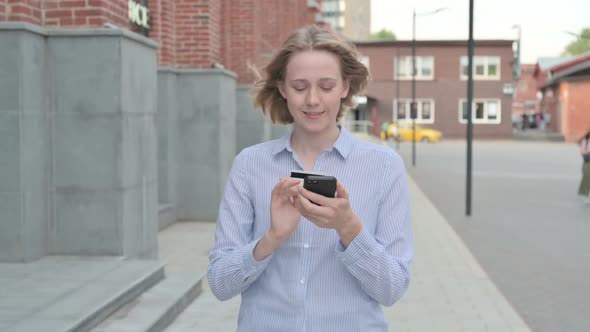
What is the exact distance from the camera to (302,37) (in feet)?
7.68

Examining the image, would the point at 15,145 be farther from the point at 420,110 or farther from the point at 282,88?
the point at 420,110

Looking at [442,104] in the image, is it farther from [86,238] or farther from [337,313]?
[337,313]

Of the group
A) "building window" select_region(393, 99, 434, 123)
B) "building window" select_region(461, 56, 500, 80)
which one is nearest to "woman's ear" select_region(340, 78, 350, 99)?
"building window" select_region(393, 99, 434, 123)

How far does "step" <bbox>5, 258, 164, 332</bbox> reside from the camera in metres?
5.19

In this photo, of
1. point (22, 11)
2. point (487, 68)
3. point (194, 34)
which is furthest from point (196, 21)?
point (487, 68)

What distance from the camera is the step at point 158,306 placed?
225 inches

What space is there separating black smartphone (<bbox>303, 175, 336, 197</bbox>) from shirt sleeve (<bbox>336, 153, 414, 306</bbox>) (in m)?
0.18

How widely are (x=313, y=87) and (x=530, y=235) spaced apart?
417 inches

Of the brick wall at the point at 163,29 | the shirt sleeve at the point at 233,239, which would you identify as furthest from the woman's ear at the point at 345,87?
the brick wall at the point at 163,29

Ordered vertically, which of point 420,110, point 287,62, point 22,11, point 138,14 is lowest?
point 287,62

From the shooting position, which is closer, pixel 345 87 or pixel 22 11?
pixel 345 87

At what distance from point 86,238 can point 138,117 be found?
4.29 ft

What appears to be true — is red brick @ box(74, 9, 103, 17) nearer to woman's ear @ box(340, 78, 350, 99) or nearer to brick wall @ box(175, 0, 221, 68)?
woman's ear @ box(340, 78, 350, 99)

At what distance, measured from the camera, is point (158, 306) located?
250 inches
